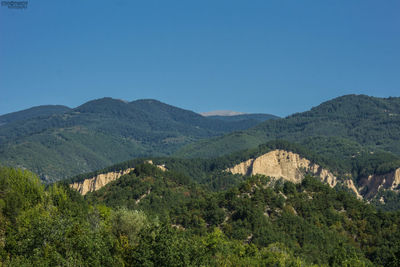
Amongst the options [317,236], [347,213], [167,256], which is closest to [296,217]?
[317,236]

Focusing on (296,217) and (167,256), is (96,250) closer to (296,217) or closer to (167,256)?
(167,256)

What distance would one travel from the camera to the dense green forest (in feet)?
201

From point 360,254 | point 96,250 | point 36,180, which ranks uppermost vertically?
point 36,180

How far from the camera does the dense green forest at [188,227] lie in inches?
2406

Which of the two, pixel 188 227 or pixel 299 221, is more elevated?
pixel 299 221

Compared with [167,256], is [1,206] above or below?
above

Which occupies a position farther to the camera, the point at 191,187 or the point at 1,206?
the point at 191,187

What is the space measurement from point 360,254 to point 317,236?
9694 millimetres

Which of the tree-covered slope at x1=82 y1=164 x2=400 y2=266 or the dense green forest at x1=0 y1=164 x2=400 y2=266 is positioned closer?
the dense green forest at x1=0 y1=164 x2=400 y2=266

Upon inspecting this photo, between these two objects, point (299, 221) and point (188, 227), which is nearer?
point (188, 227)

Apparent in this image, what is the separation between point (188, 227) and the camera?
10894 centimetres

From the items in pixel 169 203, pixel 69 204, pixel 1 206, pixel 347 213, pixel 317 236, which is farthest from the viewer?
pixel 169 203

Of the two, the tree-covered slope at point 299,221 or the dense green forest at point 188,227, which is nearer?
the dense green forest at point 188,227

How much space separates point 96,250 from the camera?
2333 inches
